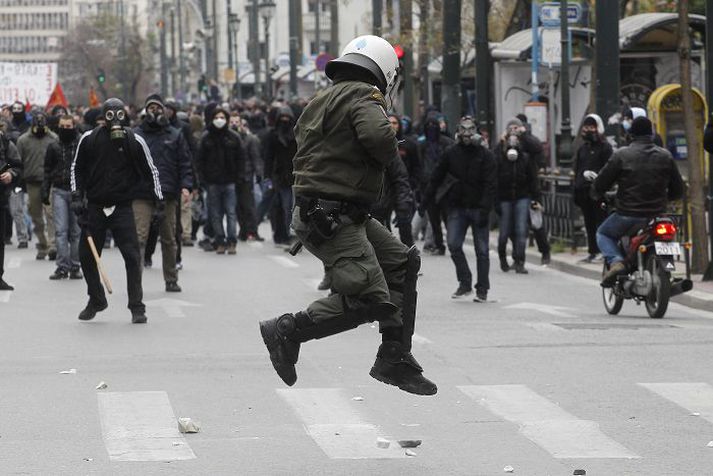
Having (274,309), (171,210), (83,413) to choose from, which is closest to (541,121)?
(171,210)

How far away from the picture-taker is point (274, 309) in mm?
16047

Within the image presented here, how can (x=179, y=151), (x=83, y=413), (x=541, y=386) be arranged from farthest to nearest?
(x=179, y=151) → (x=541, y=386) → (x=83, y=413)

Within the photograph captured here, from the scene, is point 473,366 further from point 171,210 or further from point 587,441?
point 171,210

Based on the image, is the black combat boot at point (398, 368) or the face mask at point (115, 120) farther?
the face mask at point (115, 120)

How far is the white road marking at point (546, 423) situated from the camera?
8375mm

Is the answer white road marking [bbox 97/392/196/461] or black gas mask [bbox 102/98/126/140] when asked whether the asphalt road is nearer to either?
white road marking [bbox 97/392/196/461]

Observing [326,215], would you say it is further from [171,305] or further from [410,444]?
[171,305]

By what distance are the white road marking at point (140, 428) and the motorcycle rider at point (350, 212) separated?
679 millimetres

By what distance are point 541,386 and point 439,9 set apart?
2911cm

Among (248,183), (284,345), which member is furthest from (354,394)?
(248,183)

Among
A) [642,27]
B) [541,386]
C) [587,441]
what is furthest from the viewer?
[642,27]

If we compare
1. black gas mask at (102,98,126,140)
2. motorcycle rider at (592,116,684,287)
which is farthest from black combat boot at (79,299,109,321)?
motorcycle rider at (592,116,684,287)

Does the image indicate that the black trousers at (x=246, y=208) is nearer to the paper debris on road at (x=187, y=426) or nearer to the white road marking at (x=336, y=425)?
the white road marking at (x=336, y=425)

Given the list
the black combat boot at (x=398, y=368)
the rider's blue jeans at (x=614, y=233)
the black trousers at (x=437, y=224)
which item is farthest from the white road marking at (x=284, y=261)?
the black combat boot at (x=398, y=368)
